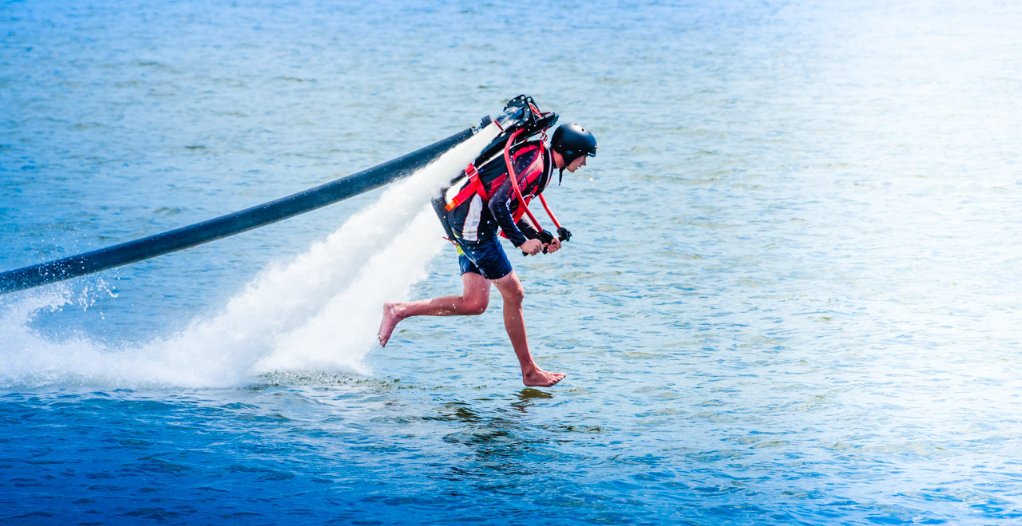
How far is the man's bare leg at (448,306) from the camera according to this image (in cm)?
860

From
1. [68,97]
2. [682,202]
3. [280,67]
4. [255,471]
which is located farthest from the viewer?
[280,67]

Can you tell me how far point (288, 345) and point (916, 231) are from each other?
7.46m

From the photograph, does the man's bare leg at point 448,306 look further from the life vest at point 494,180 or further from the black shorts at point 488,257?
the life vest at point 494,180

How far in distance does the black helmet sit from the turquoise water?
148 cm

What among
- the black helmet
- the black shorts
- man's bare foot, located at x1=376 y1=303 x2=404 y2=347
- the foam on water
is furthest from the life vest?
man's bare foot, located at x1=376 y1=303 x2=404 y2=347

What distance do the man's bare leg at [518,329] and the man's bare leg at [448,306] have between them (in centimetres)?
22

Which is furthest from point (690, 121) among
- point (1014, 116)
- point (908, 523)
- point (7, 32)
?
point (7, 32)

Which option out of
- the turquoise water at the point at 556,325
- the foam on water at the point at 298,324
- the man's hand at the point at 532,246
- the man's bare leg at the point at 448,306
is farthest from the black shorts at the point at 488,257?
the turquoise water at the point at 556,325

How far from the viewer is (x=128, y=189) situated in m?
15.4

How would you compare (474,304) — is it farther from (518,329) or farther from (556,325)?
(556,325)

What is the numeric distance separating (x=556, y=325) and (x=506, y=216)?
7.89 ft

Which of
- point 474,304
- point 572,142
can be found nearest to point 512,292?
point 474,304

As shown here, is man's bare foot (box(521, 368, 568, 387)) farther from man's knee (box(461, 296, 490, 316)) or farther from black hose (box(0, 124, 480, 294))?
black hose (box(0, 124, 480, 294))

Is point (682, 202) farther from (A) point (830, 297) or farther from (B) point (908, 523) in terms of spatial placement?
(B) point (908, 523)
